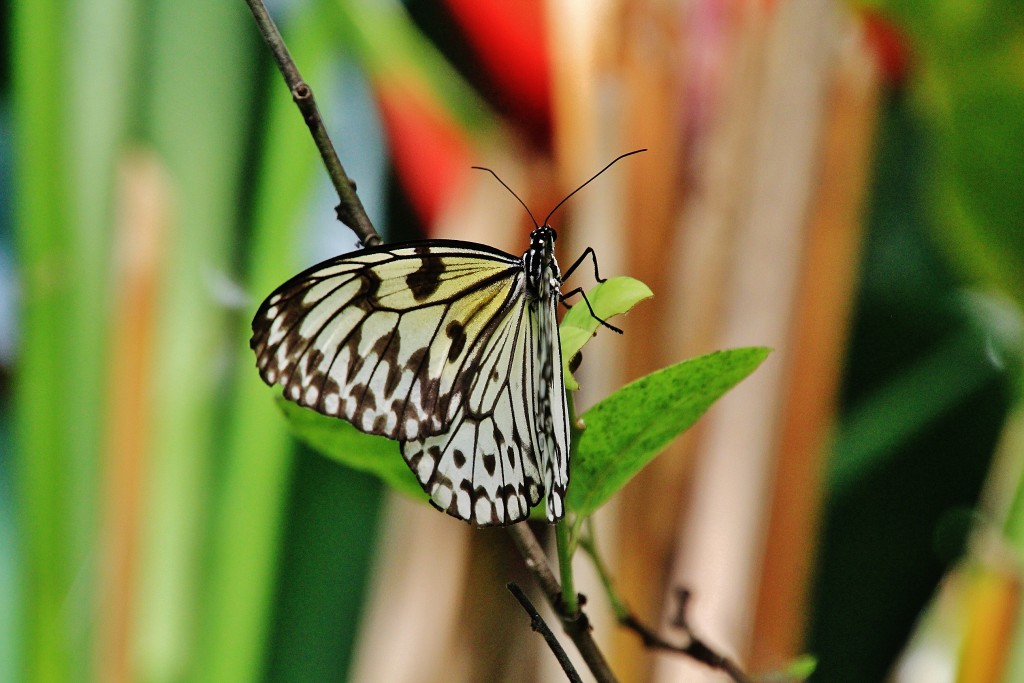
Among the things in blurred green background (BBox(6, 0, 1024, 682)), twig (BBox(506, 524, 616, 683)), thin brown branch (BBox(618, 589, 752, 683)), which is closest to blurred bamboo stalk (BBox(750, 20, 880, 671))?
blurred green background (BBox(6, 0, 1024, 682))

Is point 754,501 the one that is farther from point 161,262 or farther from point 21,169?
point 21,169

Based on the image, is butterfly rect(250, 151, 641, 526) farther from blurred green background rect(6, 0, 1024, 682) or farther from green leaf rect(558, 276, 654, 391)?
blurred green background rect(6, 0, 1024, 682)

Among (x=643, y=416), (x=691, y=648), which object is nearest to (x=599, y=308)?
(x=643, y=416)

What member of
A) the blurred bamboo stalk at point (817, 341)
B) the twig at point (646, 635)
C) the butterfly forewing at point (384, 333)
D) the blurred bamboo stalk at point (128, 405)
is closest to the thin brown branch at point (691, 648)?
the twig at point (646, 635)

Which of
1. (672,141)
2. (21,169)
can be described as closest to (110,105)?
(21,169)

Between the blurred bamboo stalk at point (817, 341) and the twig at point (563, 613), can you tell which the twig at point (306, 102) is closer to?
the twig at point (563, 613)

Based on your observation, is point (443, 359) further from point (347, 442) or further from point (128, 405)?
point (128, 405)

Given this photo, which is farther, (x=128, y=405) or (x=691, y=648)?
(x=128, y=405)
